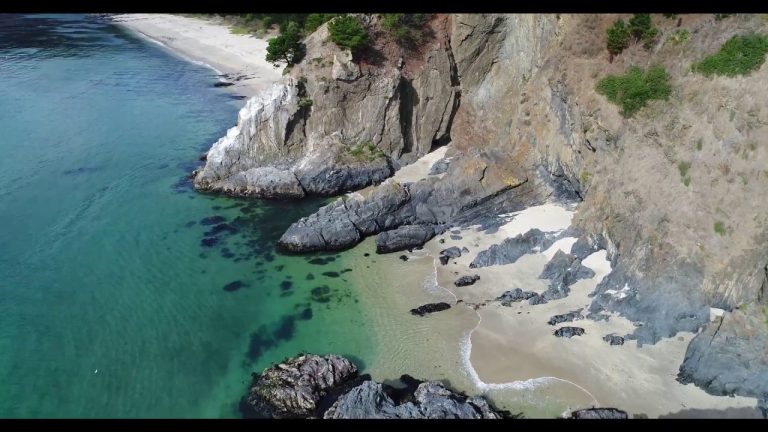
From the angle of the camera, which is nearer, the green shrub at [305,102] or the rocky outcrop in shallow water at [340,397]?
the rocky outcrop in shallow water at [340,397]

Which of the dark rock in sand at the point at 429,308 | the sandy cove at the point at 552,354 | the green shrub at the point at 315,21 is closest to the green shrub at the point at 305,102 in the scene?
the green shrub at the point at 315,21

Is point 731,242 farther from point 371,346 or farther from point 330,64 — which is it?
point 330,64

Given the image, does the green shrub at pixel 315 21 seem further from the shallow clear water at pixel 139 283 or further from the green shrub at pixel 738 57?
the green shrub at pixel 738 57

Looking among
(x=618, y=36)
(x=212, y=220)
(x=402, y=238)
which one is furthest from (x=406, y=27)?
(x=212, y=220)

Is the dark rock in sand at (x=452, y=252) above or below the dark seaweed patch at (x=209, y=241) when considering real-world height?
above

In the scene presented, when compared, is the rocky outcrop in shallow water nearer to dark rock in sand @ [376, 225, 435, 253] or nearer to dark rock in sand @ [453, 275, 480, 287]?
dark rock in sand @ [453, 275, 480, 287]

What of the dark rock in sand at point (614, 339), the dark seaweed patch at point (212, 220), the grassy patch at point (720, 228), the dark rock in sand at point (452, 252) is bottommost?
the dark seaweed patch at point (212, 220)
